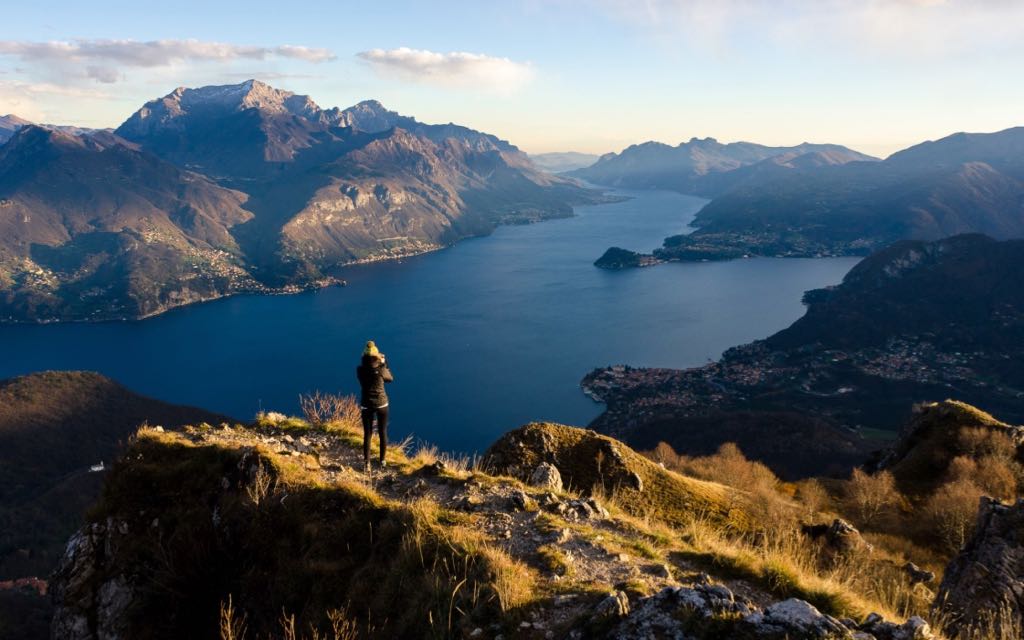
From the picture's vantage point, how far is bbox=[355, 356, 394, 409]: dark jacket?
12703 millimetres

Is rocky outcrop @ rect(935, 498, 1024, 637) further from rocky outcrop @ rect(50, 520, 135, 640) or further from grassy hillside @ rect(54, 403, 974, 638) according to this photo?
rocky outcrop @ rect(50, 520, 135, 640)

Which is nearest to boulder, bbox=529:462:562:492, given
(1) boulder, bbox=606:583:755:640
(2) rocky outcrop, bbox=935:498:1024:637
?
(2) rocky outcrop, bbox=935:498:1024:637

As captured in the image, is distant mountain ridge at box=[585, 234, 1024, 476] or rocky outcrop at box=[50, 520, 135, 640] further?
distant mountain ridge at box=[585, 234, 1024, 476]

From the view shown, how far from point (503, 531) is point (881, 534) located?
21058 millimetres

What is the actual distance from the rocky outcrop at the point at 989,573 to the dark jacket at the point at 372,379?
36.8ft

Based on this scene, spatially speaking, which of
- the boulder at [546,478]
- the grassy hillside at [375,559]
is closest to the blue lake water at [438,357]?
the boulder at [546,478]

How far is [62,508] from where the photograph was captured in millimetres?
87312

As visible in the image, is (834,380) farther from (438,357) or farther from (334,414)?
(334,414)

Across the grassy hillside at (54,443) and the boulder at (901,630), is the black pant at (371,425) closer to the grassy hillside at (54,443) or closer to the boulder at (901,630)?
the boulder at (901,630)

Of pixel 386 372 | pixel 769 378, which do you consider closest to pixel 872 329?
pixel 769 378

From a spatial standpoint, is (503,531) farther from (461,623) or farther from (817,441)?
(817,441)

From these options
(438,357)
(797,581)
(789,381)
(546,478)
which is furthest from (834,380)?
(797,581)

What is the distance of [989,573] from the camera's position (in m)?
10.8

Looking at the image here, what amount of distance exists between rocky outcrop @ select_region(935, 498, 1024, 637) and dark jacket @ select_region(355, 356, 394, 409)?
11.2 m
